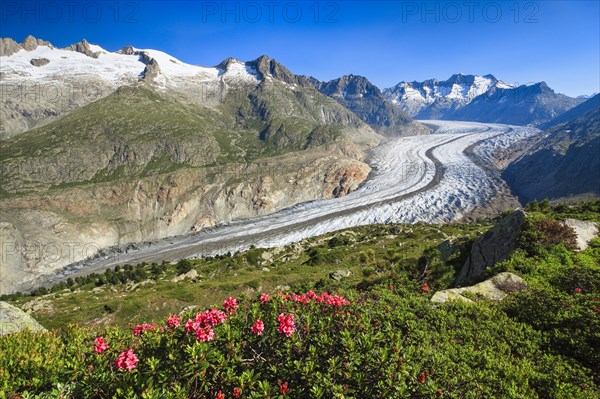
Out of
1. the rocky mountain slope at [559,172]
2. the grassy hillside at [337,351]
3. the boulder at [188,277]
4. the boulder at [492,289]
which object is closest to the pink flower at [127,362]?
the grassy hillside at [337,351]

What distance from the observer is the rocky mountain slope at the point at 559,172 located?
12154 centimetres

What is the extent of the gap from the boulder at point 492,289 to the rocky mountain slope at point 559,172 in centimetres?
13520

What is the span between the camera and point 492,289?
528 inches

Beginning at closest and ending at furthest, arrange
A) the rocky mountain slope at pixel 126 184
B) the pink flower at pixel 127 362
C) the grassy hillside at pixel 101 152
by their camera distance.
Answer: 1. the pink flower at pixel 127 362
2. the rocky mountain slope at pixel 126 184
3. the grassy hillside at pixel 101 152

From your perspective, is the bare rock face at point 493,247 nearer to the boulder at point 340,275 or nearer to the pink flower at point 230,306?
the boulder at point 340,275

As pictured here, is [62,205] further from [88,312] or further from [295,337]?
[295,337]

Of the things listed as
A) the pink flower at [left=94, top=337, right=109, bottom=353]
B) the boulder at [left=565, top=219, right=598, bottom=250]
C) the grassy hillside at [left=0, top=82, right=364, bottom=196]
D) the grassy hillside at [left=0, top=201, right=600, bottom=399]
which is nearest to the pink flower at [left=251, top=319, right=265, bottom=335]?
the grassy hillside at [left=0, top=201, right=600, bottom=399]

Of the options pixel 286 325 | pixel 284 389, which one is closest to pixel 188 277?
pixel 286 325

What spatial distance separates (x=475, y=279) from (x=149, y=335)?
16256mm

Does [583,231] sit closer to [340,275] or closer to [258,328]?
[258,328]

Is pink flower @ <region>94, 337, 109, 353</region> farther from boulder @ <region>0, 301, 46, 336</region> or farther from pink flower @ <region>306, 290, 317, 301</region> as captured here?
boulder @ <region>0, 301, 46, 336</region>

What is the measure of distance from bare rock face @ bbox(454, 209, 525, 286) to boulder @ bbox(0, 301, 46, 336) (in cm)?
2267

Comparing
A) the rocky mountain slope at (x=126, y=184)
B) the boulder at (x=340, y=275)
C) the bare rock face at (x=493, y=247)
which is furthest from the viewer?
the rocky mountain slope at (x=126, y=184)

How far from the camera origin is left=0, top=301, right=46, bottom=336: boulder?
550 inches
